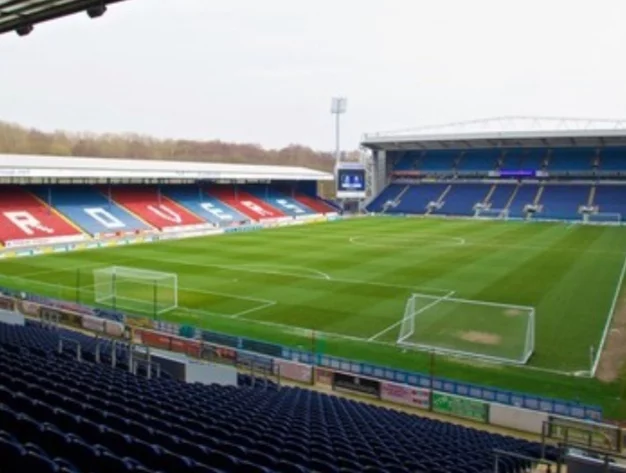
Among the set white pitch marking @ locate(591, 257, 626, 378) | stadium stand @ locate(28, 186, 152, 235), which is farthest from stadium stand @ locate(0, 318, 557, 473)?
stadium stand @ locate(28, 186, 152, 235)

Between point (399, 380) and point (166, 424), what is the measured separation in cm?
1068

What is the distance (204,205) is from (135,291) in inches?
1304

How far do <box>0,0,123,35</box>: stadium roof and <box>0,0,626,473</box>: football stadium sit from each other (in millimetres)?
59

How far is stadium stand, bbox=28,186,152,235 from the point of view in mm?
47125

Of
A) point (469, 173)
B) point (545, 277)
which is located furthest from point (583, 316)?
point (469, 173)

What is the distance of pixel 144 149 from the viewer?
104188 mm

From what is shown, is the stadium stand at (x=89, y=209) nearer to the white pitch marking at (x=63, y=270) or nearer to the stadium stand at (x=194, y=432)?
the white pitch marking at (x=63, y=270)

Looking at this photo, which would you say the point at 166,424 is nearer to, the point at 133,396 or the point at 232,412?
the point at 133,396

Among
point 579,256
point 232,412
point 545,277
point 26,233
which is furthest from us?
point 26,233

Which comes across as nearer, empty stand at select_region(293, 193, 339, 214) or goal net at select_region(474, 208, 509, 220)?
goal net at select_region(474, 208, 509, 220)

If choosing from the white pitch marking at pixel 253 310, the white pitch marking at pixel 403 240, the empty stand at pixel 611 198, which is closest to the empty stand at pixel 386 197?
the empty stand at pixel 611 198

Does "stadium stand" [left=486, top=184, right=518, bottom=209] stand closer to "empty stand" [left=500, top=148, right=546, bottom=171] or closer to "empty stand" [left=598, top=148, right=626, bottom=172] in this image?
"empty stand" [left=500, top=148, right=546, bottom=171]

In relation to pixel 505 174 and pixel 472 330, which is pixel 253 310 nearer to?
pixel 472 330

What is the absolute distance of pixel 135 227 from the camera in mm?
49094
